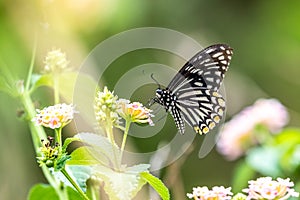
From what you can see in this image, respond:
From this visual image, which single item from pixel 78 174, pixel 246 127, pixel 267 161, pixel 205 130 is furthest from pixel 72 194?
pixel 246 127

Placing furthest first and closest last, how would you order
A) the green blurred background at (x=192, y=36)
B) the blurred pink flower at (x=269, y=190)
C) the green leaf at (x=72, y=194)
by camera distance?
the green blurred background at (x=192, y=36) → the green leaf at (x=72, y=194) → the blurred pink flower at (x=269, y=190)

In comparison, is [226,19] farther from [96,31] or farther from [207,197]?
[207,197]

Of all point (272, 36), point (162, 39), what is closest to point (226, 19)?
point (272, 36)

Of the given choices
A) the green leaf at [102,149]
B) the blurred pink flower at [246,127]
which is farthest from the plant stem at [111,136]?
the blurred pink flower at [246,127]

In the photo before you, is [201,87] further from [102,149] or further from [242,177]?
[242,177]

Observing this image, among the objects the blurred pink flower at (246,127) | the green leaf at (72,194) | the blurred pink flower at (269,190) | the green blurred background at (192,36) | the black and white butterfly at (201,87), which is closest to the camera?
the blurred pink flower at (269,190)

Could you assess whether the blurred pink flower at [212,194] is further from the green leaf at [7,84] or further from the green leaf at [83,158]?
the green leaf at [7,84]
